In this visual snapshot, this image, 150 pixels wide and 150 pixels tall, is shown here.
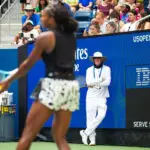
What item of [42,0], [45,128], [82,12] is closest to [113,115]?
[45,128]

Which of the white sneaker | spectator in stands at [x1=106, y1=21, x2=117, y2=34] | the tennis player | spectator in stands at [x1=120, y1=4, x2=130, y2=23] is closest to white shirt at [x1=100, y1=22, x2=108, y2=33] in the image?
spectator in stands at [x1=120, y1=4, x2=130, y2=23]

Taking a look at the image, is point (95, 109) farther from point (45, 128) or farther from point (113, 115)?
point (45, 128)

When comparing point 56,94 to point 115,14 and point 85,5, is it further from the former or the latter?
point 85,5

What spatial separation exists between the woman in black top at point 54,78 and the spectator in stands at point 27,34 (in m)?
9.35

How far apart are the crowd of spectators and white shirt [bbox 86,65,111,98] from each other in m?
1.05

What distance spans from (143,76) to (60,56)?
5644 millimetres

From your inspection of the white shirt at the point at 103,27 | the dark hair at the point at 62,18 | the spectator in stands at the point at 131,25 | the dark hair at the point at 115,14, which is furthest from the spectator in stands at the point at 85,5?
the dark hair at the point at 62,18

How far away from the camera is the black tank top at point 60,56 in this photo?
22.9 ft

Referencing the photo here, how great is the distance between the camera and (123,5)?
16562mm

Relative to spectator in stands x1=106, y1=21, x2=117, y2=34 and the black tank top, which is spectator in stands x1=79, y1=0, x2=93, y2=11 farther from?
the black tank top

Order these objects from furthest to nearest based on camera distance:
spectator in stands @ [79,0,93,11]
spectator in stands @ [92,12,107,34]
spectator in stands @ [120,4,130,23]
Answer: spectator in stands @ [79,0,93,11], spectator in stands @ [120,4,130,23], spectator in stands @ [92,12,107,34]

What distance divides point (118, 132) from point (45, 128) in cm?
225

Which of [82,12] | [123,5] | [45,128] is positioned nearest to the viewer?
[45,128]

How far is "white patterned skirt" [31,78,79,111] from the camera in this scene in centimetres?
696
